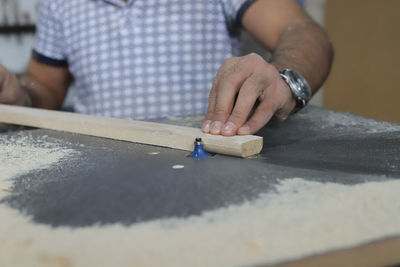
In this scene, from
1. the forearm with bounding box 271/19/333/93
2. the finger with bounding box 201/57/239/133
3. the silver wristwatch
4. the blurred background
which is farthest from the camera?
the blurred background

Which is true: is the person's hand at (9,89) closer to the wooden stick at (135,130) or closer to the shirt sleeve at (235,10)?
the wooden stick at (135,130)

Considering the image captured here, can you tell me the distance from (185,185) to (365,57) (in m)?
1.79

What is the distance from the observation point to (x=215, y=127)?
0.69 metres

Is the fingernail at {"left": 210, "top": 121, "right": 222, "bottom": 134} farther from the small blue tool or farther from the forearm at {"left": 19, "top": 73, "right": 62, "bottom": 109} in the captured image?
the forearm at {"left": 19, "top": 73, "right": 62, "bottom": 109}

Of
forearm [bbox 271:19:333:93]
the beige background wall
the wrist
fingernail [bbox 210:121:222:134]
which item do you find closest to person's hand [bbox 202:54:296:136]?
fingernail [bbox 210:121:222:134]

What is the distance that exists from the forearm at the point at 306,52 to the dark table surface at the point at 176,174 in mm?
240

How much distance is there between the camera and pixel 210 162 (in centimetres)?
61

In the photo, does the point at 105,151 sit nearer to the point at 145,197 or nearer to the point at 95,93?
the point at 145,197

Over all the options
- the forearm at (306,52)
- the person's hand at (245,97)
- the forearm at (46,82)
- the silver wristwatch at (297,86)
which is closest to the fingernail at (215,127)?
the person's hand at (245,97)

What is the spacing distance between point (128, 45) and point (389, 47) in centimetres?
127

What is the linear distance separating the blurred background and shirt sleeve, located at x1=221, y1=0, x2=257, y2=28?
0.65m

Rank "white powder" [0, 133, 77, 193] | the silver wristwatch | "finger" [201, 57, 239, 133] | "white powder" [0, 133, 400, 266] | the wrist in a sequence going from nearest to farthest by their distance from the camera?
"white powder" [0, 133, 400, 266], "white powder" [0, 133, 77, 193], "finger" [201, 57, 239, 133], the silver wristwatch, the wrist

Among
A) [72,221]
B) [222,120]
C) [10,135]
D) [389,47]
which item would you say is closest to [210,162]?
[222,120]

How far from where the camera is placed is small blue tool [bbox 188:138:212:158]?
652mm
